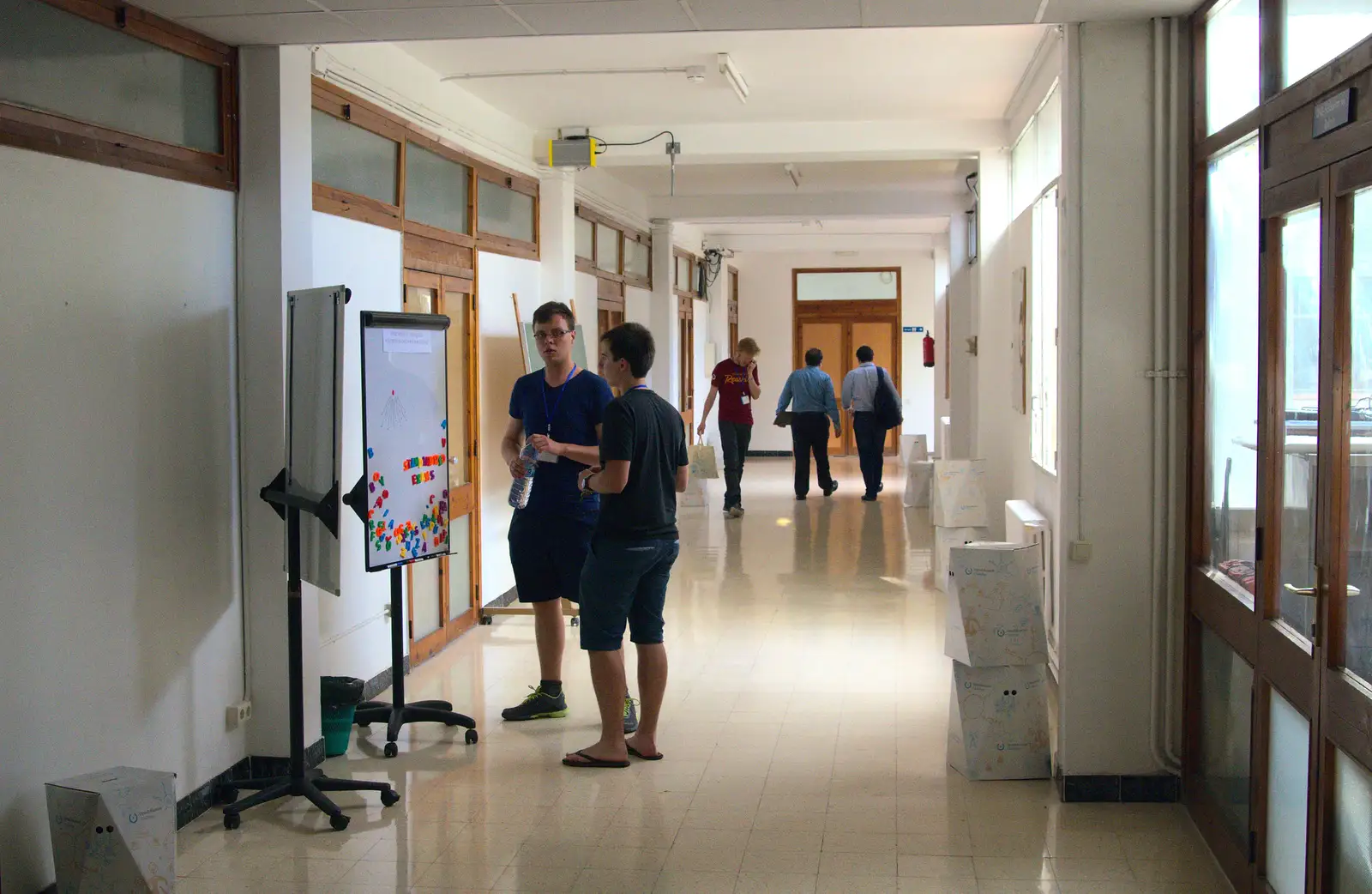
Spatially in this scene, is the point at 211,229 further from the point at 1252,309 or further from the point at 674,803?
the point at 1252,309

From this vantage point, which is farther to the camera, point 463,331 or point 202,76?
point 463,331

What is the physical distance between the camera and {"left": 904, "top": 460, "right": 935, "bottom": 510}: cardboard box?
1235 cm

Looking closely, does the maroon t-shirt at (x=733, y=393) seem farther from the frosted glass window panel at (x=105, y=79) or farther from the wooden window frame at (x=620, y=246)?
the frosted glass window panel at (x=105, y=79)

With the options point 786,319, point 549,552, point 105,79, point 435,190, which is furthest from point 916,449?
point 105,79

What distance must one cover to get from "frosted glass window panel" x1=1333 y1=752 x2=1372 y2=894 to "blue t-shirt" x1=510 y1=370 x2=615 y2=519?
292cm

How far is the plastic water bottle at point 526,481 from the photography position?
4.85 meters

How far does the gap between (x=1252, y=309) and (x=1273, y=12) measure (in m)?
0.77

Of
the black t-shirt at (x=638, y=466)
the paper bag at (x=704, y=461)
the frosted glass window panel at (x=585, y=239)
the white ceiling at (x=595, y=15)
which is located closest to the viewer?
the white ceiling at (x=595, y=15)

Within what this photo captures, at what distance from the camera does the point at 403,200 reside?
19.9 feet

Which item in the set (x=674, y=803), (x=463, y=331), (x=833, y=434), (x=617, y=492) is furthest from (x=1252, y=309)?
(x=833, y=434)

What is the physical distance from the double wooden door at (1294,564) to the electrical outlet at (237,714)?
10.3 feet

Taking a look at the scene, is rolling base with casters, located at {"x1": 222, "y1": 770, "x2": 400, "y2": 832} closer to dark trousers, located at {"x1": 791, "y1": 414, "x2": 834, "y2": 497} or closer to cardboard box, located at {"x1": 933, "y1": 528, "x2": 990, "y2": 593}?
cardboard box, located at {"x1": 933, "y1": 528, "x2": 990, "y2": 593}

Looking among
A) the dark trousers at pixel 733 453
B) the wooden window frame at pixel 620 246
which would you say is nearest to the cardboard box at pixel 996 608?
the wooden window frame at pixel 620 246

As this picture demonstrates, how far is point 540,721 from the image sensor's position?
17.3ft
